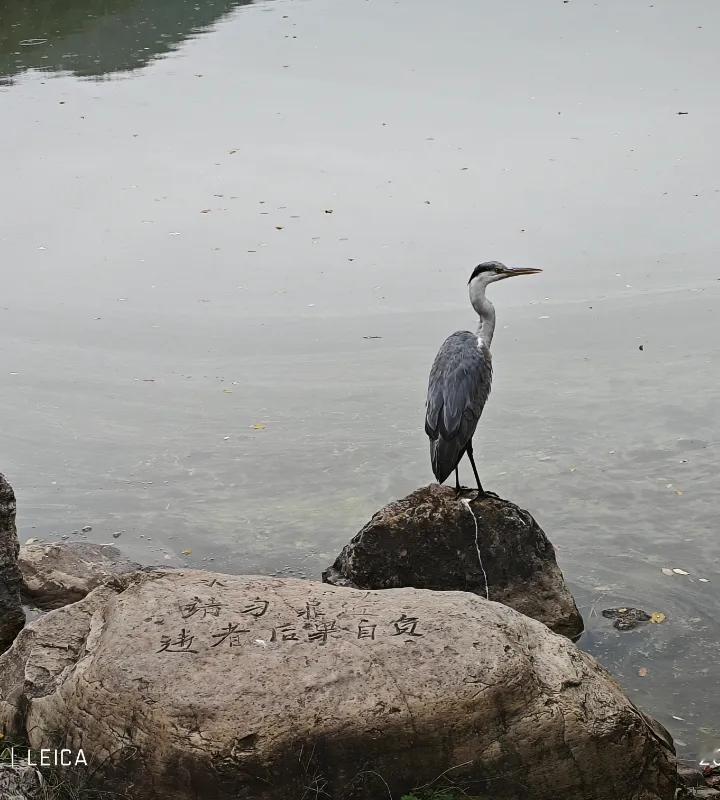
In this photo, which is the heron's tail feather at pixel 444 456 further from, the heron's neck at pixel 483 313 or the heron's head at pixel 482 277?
the heron's head at pixel 482 277

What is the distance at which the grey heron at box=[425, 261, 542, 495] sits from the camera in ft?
20.4

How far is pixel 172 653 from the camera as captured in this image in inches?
168

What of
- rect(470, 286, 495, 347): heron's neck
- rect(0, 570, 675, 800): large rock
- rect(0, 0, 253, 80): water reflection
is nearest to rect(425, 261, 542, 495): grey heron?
rect(470, 286, 495, 347): heron's neck

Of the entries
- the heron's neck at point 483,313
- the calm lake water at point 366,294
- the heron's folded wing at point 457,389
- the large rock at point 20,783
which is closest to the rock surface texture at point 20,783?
the large rock at point 20,783

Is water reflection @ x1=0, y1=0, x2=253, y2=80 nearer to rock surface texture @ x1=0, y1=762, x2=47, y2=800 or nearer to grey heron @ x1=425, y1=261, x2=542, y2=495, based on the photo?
grey heron @ x1=425, y1=261, x2=542, y2=495

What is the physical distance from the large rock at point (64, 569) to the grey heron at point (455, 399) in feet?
5.96

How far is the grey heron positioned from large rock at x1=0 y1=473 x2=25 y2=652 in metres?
2.19

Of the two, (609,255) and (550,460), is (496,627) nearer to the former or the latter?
(550,460)

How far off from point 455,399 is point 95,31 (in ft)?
43.7

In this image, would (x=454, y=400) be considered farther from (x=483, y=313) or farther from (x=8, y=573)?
(x=8, y=573)

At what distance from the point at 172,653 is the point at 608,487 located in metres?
3.67

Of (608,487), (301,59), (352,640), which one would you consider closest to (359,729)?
(352,640)

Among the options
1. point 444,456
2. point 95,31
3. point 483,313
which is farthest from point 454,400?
point 95,31

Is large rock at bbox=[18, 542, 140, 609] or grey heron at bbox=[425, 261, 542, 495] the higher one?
grey heron at bbox=[425, 261, 542, 495]
